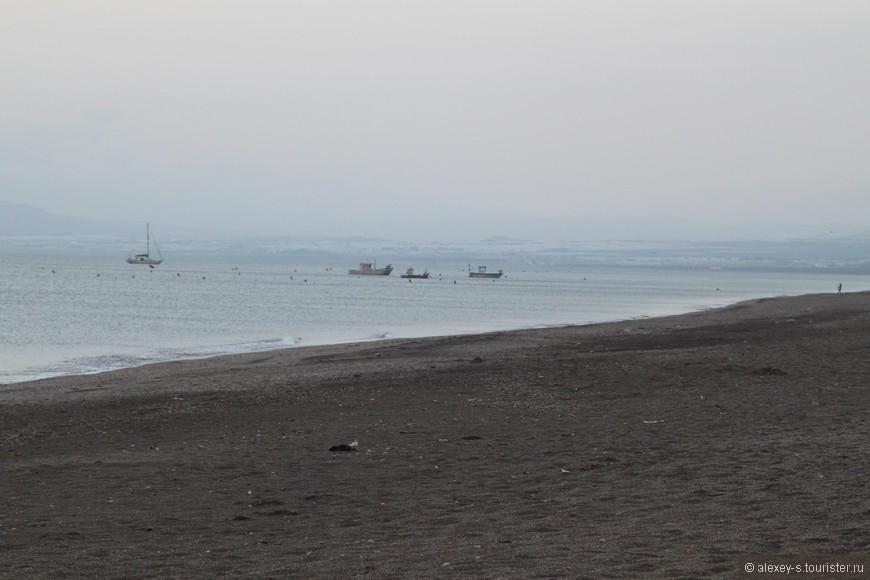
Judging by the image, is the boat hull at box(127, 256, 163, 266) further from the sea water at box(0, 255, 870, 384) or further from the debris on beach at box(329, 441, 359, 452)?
the debris on beach at box(329, 441, 359, 452)

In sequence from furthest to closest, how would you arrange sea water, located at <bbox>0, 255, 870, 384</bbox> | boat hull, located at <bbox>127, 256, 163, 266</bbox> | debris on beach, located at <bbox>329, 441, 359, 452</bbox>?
boat hull, located at <bbox>127, 256, 163, 266</bbox> < sea water, located at <bbox>0, 255, 870, 384</bbox> < debris on beach, located at <bbox>329, 441, 359, 452</bbox>

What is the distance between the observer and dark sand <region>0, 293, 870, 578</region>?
7.24m

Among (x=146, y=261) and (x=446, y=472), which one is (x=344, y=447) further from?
(x=146, y=261)

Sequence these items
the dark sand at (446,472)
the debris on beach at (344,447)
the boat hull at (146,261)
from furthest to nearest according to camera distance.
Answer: the boat hull at (146,261)
the debris on beach at (344,447)
the dark sand at (446,472)

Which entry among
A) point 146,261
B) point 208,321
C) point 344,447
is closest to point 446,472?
point 344,447

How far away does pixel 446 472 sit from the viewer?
10.6 meters

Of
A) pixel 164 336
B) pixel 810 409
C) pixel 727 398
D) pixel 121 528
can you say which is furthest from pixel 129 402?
pixel 164 336

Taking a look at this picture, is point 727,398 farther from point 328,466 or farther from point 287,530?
point 287,530

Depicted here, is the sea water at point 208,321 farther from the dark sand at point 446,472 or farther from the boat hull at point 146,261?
the boat hull at point 146,261

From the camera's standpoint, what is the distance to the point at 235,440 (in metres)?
13.0

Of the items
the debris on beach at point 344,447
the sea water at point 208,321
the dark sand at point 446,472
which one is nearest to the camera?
the dark sand at point 446,472

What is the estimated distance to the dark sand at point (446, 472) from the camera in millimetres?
7238

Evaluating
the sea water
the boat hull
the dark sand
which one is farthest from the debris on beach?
the boat hull

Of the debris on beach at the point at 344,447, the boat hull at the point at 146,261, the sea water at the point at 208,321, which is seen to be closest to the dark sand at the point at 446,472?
the debris on beach at the point at 344,447
